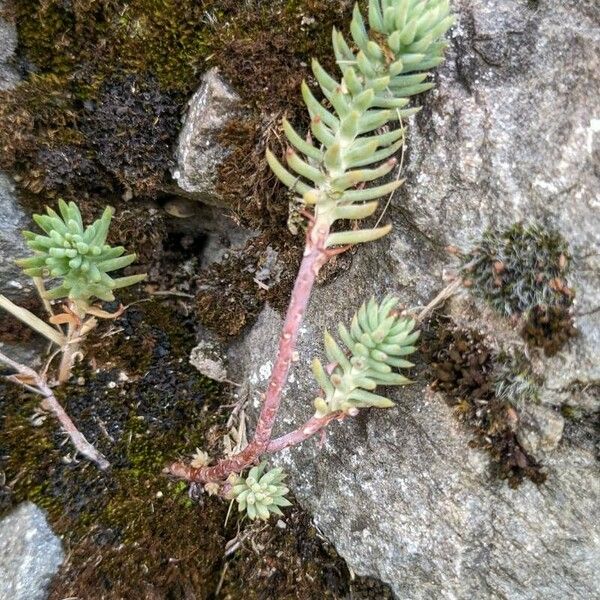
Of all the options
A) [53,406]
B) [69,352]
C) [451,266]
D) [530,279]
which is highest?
[530,279]

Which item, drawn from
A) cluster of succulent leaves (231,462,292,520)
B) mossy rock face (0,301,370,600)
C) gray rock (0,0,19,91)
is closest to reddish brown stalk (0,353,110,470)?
mossy rock face (0,301,370,600)

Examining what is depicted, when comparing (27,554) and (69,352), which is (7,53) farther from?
(27,554)

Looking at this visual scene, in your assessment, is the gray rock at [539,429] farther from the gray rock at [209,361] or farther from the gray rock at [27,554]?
the gray rock at [27,554]

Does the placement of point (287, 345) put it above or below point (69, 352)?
above

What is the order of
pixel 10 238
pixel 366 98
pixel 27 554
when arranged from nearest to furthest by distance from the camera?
pixel 366 98 < pixel 27 554 < pixel 10 238

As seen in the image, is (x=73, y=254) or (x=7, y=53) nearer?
(x=73, y=254)

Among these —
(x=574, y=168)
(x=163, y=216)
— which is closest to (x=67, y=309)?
(x=163, y=216)

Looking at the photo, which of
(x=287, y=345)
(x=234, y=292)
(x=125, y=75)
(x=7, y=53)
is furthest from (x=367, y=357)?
(x=7, y=53)

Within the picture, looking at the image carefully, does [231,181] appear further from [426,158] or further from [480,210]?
[480,210]
